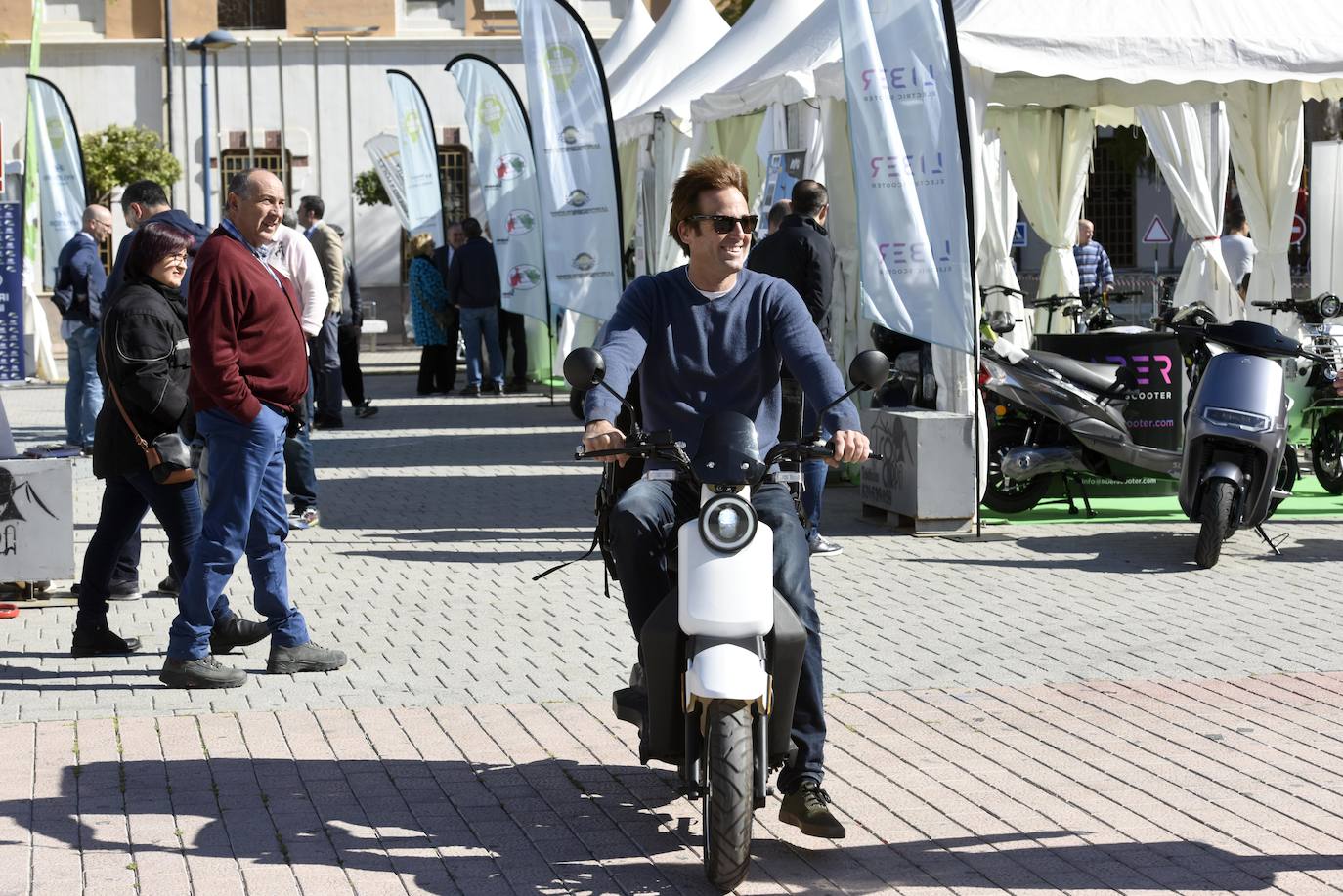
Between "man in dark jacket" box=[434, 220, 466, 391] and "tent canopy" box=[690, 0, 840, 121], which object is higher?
"tent canopy" box=[690, 0, 840, 121]

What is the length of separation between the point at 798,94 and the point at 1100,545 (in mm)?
4390

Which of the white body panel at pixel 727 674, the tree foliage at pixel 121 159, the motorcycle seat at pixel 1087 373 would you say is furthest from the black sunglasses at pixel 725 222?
the tree foliage at pixel 121 159

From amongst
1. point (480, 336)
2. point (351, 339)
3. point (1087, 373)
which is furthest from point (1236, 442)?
point (480, 336)

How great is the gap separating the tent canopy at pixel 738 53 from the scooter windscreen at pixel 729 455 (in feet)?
42.2

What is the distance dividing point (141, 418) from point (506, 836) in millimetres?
3057

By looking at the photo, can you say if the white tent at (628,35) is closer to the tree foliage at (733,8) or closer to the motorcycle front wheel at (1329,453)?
the tree foliage at (733,8)

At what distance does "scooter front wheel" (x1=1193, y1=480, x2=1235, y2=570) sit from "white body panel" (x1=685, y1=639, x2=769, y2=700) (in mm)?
5395

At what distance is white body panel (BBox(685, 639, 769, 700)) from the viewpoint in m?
4.63

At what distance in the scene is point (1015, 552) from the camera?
10250 millimetres

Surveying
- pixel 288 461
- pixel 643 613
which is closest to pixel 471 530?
pixel 288 461

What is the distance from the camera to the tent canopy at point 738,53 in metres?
17.7

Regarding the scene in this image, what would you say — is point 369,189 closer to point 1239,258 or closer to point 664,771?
point 1239,258

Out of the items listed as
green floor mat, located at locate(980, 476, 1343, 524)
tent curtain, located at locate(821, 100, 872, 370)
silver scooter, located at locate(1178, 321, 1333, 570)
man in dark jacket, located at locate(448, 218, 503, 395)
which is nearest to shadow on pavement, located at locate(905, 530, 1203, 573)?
silver scooter, located at locate(1178, 321, 1333, 570)

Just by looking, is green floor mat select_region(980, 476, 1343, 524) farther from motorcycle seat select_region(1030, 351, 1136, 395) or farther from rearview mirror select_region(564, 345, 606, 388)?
rearview mirror select_region(564, 345, 606, 388)
